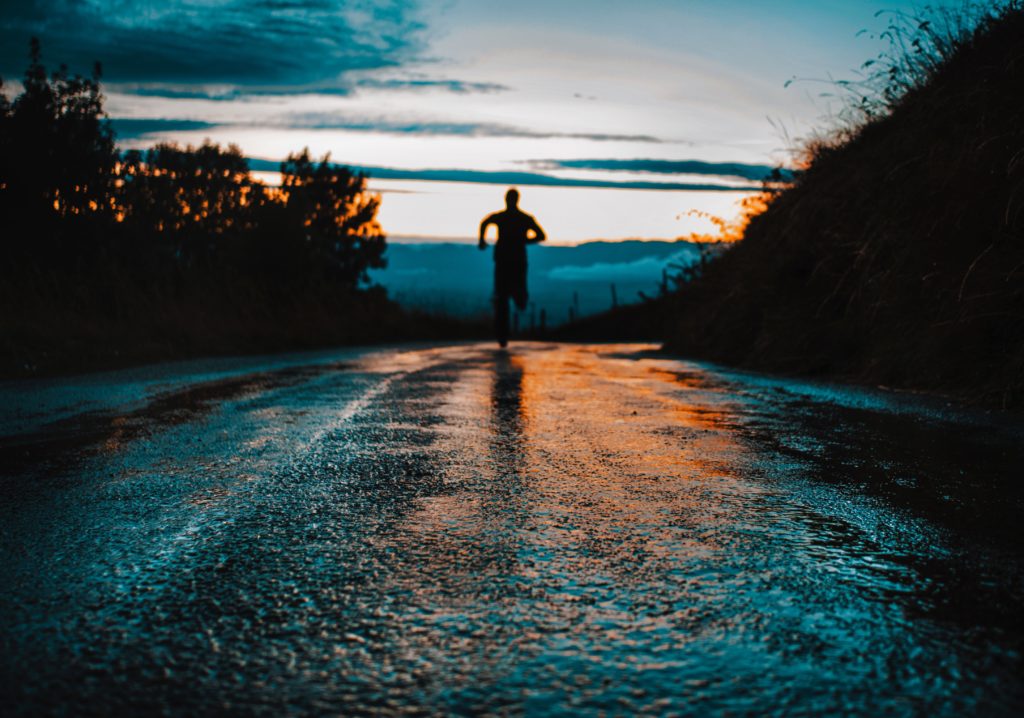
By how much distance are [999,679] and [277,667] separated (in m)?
1.62

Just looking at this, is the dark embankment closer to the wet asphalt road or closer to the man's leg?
the wet asphalt road

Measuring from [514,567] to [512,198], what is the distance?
13554mm

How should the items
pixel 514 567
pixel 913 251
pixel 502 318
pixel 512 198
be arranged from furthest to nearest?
pixel 502 318 → pixel 512 198 → pixel 913 251 → pixel 514 567

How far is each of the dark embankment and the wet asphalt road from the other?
5.86 feet

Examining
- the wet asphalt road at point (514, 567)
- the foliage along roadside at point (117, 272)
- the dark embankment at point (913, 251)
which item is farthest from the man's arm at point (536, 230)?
the wet asphalt road at point (514, 567)

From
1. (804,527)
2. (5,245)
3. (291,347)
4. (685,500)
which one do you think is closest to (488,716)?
(804,527)

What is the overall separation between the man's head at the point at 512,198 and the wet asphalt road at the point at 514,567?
9984mm

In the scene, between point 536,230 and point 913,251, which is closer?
point 913,251

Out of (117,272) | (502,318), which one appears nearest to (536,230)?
(502,318)

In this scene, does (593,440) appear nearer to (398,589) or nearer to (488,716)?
(398,589)

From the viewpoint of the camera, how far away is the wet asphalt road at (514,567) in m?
2.18

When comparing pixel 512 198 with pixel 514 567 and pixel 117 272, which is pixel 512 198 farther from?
pixel 514 567

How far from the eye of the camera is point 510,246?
53.6 ft

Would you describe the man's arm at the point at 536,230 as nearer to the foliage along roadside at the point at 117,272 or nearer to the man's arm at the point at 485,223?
the man's arm at the point at 485,223
